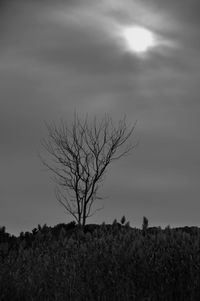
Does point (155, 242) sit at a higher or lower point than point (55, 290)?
higher

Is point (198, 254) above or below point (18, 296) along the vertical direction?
above

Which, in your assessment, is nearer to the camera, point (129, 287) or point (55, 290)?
point (129, 287)

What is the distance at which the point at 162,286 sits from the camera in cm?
761

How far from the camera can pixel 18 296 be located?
8.64 meters

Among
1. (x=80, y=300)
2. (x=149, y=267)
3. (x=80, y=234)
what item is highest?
(x=80, y=234)

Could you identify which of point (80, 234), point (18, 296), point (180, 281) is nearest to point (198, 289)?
point (180, 281)

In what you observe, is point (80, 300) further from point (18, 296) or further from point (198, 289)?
point (198, 289)

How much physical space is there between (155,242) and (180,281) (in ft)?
5.04

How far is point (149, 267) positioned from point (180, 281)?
2.20 feet

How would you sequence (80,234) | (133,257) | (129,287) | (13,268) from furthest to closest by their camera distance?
(80,234), (13,268), (133,257), (129,287)

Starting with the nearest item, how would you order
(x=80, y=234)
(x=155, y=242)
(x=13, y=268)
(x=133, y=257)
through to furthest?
(x=133, y=257), (x=155, y=242), (x=13, y=268), (x=80, y=234)

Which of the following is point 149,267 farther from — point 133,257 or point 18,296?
point 18,296

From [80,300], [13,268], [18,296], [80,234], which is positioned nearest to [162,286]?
[80,300]

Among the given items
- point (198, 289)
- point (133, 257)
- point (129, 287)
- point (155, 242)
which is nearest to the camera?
point (198, 289)
